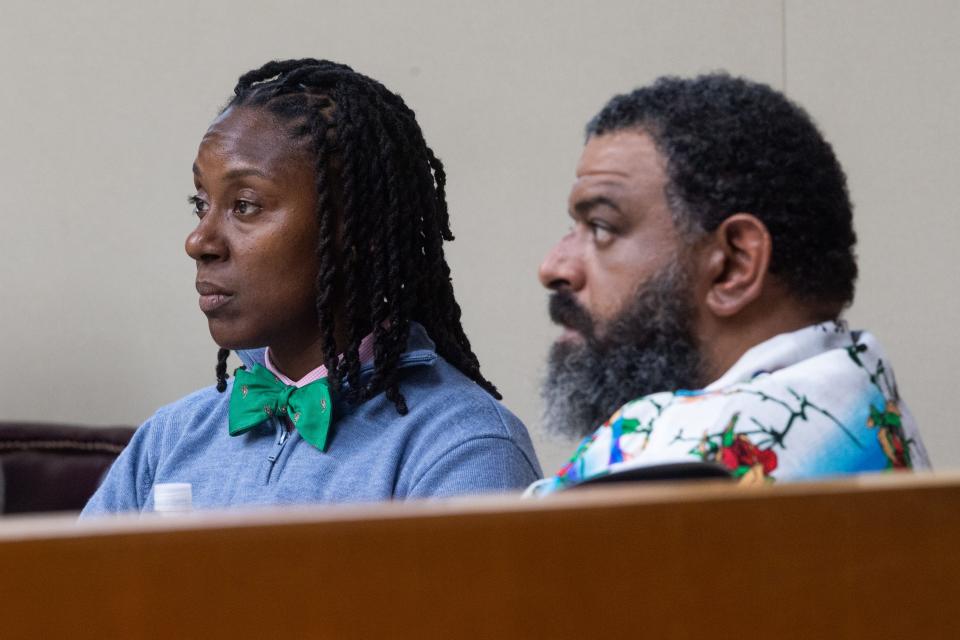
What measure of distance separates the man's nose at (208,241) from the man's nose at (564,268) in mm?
568

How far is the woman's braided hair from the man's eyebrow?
0.48 metres

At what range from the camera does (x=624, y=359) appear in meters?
1.05

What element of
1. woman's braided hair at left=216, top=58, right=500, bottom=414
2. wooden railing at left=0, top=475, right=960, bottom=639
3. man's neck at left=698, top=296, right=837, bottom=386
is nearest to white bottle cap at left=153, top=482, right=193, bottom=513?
woman's braided hair at left=216, top=58, right=500, bottom=414

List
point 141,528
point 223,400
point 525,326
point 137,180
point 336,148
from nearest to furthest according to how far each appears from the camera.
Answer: point 141,528
point 336,148
point 223,400
point 137,180
point 525,326

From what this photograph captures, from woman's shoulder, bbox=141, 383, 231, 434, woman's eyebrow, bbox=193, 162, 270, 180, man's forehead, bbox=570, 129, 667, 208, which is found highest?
man's forehead, bbox=570, 129, 667, 208

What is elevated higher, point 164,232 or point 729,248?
point 729,248

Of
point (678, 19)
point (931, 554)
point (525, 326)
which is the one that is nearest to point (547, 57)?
point (678, 19)

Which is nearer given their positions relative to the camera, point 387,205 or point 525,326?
point 387,205

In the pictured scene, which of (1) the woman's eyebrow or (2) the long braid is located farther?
(2) the long braid

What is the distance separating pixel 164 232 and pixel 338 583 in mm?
2470

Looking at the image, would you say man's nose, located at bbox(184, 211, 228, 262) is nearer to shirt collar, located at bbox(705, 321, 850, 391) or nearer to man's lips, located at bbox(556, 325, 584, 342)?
man's lips, located at bbox(556, 325, 584, 342)

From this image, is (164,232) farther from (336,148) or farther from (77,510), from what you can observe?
(336,148)

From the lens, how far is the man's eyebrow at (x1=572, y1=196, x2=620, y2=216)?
1029mm

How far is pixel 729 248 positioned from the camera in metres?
1.00
